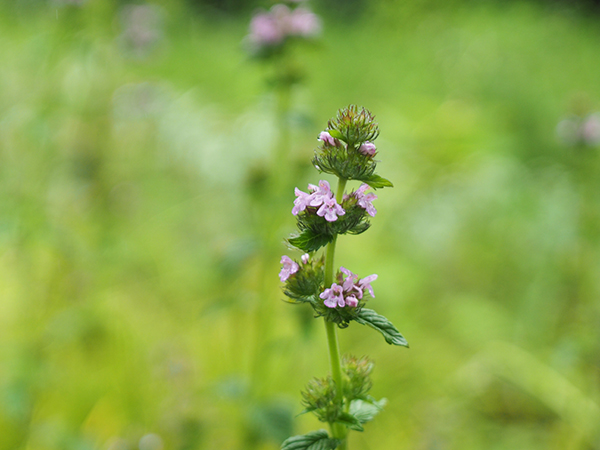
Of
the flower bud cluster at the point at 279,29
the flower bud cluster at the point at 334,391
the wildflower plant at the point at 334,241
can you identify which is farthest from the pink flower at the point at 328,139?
the flower bud cluster at the point at 279,29

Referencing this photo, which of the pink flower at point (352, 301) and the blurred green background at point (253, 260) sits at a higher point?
the blurred green background at point (253, 260)

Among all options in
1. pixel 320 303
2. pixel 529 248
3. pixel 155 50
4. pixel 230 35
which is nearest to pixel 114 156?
pixel 155 50

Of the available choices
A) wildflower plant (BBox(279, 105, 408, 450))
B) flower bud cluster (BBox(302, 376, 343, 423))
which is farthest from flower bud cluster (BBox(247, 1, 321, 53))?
flower bud cluster (BBox(302, 376, 343, 423))

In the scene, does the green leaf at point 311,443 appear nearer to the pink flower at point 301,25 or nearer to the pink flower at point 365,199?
the pink flower at point 365,199

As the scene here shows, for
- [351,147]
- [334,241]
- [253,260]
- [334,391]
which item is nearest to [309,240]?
[334,241]

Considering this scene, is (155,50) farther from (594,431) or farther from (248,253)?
(594,431)
